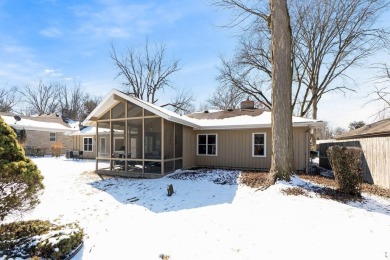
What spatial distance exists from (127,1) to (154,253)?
8.99m

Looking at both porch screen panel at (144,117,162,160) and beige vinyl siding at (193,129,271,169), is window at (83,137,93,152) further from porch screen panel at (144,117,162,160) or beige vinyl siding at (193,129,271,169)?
porch screen panel at (144,117,162,160)

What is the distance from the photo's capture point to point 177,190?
787cm

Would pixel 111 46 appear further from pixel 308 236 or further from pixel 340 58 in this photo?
pixel 308 236

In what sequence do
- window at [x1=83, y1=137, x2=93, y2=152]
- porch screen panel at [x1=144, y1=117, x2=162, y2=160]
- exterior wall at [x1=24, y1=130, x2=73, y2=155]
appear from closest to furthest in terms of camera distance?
porch screen panel at [x1=144, y1=117, x2=162, y2=160]
window at [x1=83, y1=137, x2=93, y2=152]
exterior wall at [x1=24, y1=130, x2=73, y2=155]

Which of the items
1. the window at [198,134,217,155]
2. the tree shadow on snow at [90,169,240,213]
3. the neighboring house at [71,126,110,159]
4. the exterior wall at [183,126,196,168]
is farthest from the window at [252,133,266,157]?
the neighboring house at [71,126,110,159]

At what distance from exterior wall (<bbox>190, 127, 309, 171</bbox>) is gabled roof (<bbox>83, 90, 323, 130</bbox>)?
50cm

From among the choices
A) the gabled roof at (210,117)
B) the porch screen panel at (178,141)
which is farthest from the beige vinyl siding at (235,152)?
the porch screen panel at (178,141)

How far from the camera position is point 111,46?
29.7m

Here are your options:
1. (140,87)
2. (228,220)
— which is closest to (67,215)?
(228,220)

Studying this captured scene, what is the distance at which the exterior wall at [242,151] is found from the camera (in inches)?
451

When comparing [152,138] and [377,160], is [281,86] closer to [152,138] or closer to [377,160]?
[377,160]

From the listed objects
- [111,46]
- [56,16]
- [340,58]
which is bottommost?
[56,16]

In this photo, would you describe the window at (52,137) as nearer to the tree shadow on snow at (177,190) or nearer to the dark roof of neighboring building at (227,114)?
the dark roof of neighboring building at (227,114)

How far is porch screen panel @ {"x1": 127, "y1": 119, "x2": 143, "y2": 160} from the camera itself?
10922 mm
